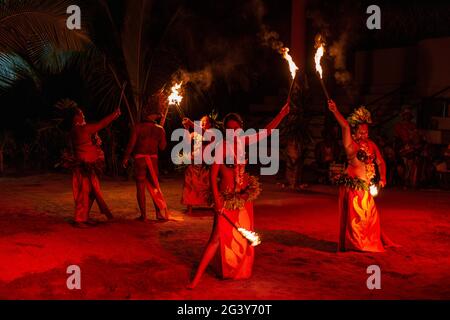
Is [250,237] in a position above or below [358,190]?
below

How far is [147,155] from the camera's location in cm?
1065

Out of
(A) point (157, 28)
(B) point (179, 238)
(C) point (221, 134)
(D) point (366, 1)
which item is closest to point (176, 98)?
(C) point (221, 134)

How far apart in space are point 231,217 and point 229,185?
0.35 m

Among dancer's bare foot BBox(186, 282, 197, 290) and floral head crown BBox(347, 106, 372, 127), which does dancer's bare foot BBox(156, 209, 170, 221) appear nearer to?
floral head crown BBox(347, 106, 372, 127)

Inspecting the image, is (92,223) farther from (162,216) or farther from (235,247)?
(235,247)

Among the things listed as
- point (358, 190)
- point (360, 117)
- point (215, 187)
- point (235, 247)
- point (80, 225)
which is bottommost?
point (80, 225)

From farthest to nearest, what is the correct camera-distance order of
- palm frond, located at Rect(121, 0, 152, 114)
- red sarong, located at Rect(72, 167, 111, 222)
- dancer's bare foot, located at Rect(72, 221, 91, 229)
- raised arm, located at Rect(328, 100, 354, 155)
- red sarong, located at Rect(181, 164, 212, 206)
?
palm frond, located at Rect(121, 0, 152, 114), red sarong, located at Rect(181, 164, 212, 206), red sarong, located at Rect(72, 167, 111, 222), dancer's bare foot, located at Rect(72, 221, 91, 229), raised arm, located at Rect(328, 100, 354, 155)

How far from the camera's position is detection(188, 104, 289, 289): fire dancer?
7.12 m

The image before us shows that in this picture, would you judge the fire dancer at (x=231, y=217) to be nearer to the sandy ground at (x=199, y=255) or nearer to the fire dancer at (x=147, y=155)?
the sandy ground at (x=199, y=255)

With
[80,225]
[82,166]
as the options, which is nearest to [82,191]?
[82,166]

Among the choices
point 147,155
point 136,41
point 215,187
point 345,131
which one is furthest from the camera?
point 136,41

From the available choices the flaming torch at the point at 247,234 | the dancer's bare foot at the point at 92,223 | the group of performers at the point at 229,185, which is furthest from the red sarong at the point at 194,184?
the flaming torch at the point at 247,234

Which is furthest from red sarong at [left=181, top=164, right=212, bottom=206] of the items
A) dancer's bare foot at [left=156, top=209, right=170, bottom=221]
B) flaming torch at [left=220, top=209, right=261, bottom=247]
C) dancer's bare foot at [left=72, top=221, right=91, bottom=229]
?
flaming torch at [left=220, top=209, right=261, bottom=247]
